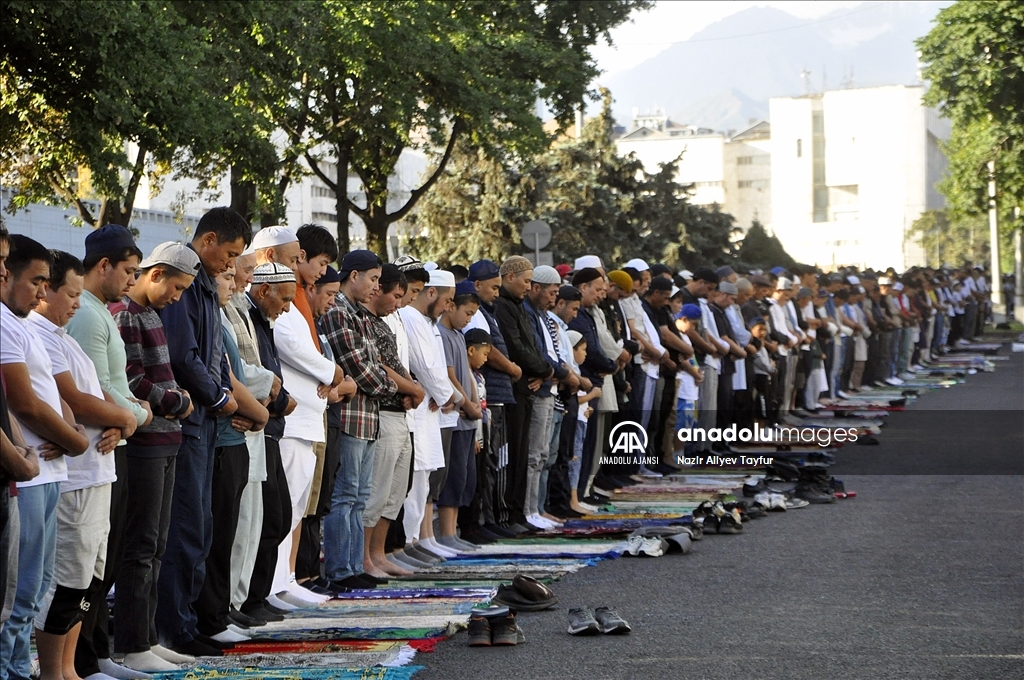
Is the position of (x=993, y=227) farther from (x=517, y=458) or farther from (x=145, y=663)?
(x=145, y=663)

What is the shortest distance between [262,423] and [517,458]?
4704 mm

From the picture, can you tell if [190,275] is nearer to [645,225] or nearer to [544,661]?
[544,661]

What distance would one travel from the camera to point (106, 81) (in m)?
17.8

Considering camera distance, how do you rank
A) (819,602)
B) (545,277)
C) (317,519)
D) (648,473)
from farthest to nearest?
1. (648,473)
2. (545,277)
3. (317,519)
4. (819,602)

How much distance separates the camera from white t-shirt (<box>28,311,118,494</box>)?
5.79m

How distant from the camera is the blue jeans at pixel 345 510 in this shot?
8.91m

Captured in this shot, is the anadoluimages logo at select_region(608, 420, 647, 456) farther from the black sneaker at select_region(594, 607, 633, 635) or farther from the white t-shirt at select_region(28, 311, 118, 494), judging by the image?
the white t-shirt at select_region(28, 311, 118, 494)

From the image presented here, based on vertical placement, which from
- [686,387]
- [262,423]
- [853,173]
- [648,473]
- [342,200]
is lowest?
[648,473]

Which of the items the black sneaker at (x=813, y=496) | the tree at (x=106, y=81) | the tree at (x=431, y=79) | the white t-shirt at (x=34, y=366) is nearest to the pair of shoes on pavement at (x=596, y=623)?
the white t-shirt at (x=34, y=366)

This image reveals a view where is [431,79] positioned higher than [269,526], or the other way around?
[431,79]

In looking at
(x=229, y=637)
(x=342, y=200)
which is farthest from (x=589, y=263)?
(x=342, y=200)

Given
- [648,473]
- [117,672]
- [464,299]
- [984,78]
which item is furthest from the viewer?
[984,78]

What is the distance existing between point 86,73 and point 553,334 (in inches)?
325

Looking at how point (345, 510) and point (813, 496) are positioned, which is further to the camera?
point (813, 496)
